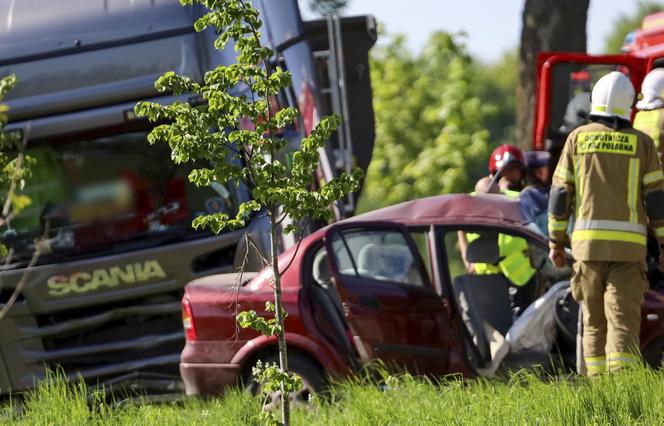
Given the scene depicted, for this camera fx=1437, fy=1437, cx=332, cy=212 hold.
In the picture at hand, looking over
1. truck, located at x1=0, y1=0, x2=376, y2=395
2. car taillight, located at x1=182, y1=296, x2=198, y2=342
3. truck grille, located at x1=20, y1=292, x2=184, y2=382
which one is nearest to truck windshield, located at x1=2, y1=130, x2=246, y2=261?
truck, located at x1=0, y1=0, x2=376, y2=395

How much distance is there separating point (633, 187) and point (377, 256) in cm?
154

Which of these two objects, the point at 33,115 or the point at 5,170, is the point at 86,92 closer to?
the point at 33,115

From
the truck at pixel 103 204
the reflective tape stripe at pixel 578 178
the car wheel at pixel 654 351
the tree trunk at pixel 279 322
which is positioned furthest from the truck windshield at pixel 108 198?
the tree trunk at pixel 279 322

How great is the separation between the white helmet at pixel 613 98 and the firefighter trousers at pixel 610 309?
790 mm

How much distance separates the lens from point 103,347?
10117 mm

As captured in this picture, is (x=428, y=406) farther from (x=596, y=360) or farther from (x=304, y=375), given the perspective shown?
(x=304, y=375)

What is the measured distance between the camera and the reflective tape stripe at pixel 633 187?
748 cm

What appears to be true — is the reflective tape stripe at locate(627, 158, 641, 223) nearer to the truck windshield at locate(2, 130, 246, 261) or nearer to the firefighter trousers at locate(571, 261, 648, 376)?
the firefighter trousers at locate(571, 261, 648, 376)

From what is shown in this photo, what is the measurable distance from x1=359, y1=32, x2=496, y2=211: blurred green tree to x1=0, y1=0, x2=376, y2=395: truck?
1444 cm

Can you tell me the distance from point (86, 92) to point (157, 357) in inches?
75.1

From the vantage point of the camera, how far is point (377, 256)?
8.21 metres

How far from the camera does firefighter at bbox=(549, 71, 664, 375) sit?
24.5ft

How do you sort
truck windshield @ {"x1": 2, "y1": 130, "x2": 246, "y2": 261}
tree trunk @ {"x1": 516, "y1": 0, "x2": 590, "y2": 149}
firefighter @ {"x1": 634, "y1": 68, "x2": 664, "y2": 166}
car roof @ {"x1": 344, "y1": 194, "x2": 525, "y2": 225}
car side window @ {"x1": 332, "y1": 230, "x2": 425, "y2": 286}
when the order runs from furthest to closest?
1. tree trunk @ {"x1": 516, "y1": 0, "x2": 590, "y2": 149}
2. truck windshield @ {"x1": 2, "y1": 130, "x2": 246, "y2": 261}
3. firefighter @ {"x1": 634, "y1": 68, "x2": 664, "y2": 166}
4. car roof @ {"x1": 344, "y1": 194, "x2": 525, "y2": 225}
5. car side window @ {"x1": 332, "y1": 230, "x2": 425, "y2": 286}

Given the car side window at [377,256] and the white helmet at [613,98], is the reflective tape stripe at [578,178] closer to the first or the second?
the white helmet at [613,98]
